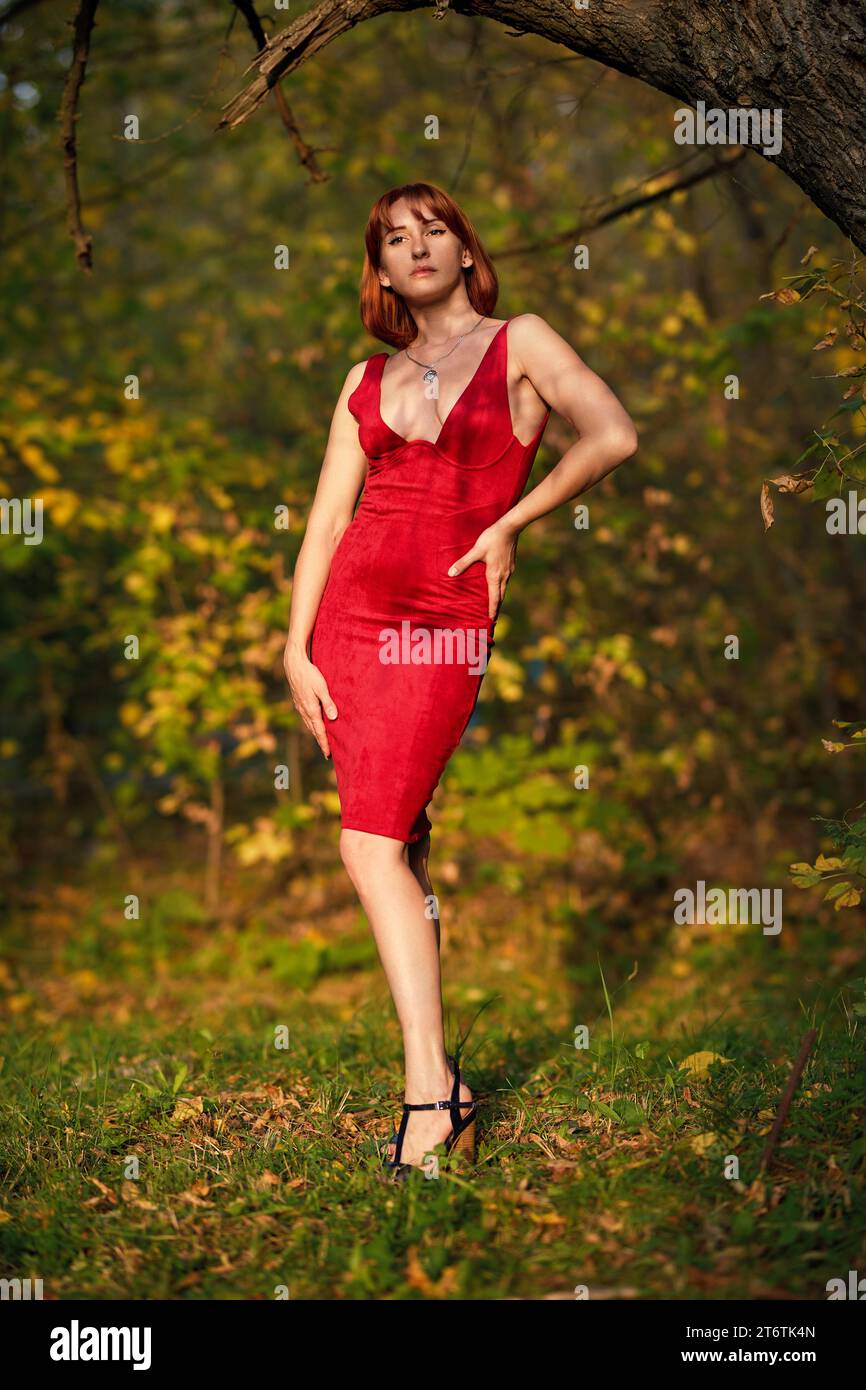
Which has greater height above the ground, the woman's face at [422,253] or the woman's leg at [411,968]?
the woman's face at [422,253]

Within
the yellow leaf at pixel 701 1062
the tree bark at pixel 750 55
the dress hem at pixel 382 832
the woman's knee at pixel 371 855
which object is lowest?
the yellow leaf at pixel 701 1062

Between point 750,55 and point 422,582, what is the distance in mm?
1454

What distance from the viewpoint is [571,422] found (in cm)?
287

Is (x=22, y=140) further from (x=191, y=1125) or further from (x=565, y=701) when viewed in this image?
(x=191, y=1125)

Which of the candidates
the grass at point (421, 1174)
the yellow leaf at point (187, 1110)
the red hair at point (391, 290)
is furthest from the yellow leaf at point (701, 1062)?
the red hair at point (391, 290)

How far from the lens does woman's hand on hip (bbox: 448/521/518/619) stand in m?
2.91

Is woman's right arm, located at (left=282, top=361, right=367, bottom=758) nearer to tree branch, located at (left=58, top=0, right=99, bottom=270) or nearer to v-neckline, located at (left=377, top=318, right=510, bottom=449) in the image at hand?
v-neckline, located at (left=377, top=318, right=510, bottom=449)

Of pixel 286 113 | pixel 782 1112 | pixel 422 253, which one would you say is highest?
pixel 286 113

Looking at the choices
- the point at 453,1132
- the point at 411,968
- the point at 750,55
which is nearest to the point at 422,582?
the point at 411,968

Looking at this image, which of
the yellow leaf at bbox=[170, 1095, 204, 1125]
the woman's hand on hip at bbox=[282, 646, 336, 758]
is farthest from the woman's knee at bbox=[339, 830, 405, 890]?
the yellow leaf at bbox=[170, 1095, 204, 1125]

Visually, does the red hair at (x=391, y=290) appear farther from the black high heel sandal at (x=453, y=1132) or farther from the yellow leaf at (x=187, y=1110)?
the yellow leaf at (x=187, y=1110)

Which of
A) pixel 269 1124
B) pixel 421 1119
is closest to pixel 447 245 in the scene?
pixel 421 1119

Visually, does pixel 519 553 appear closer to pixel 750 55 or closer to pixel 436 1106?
pixel 750 55

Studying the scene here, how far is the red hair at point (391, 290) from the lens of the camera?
3.07 meters
